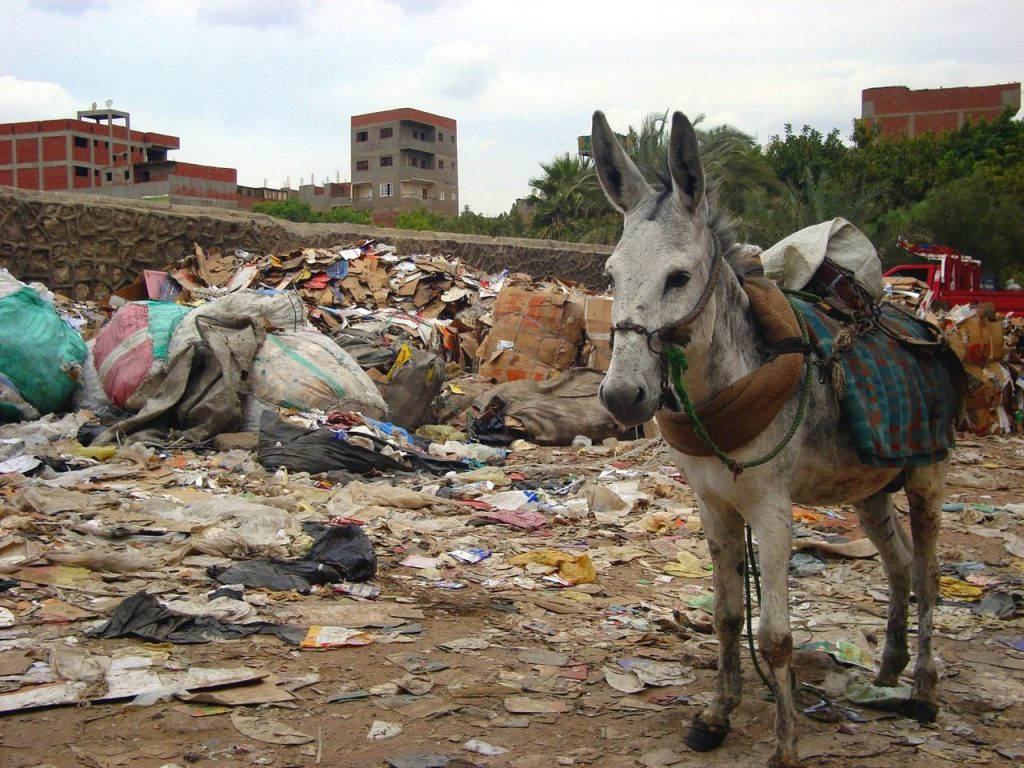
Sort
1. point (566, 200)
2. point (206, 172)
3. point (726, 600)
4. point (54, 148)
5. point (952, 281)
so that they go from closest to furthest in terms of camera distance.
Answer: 1. point (726, 600)
2. point (952, 281)
3. point (566, 200)
4. point (206, 172)
5. point (54, 148)

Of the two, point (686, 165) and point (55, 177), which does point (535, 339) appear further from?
point (55, 177)

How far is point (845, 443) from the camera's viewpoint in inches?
114

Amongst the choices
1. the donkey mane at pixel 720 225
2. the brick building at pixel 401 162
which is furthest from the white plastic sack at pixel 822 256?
the brick building at pixel 401 162

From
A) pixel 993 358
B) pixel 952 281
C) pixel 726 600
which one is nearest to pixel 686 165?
pixel 726 600

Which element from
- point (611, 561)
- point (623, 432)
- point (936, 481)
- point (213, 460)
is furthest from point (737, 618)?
point (623, 432)

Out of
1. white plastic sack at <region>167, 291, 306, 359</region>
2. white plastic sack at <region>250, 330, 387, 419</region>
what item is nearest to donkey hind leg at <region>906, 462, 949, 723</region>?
white plastic sack at <region>250, 330, 387, 419</region>

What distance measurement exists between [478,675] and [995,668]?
2025 mm

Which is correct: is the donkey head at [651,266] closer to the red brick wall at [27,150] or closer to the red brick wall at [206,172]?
the red brick wall at [206,172]

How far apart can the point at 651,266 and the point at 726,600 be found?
A: 1172mm

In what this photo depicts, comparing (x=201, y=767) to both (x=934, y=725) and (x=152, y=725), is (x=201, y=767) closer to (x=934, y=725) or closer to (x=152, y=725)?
(x=152, y=725)

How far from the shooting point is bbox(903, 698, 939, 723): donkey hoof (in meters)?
3.06

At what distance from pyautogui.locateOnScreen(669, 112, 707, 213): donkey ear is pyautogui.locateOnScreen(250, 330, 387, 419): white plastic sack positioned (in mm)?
5385

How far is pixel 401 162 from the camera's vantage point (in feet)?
181

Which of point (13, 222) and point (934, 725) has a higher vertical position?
point (13, 222)
